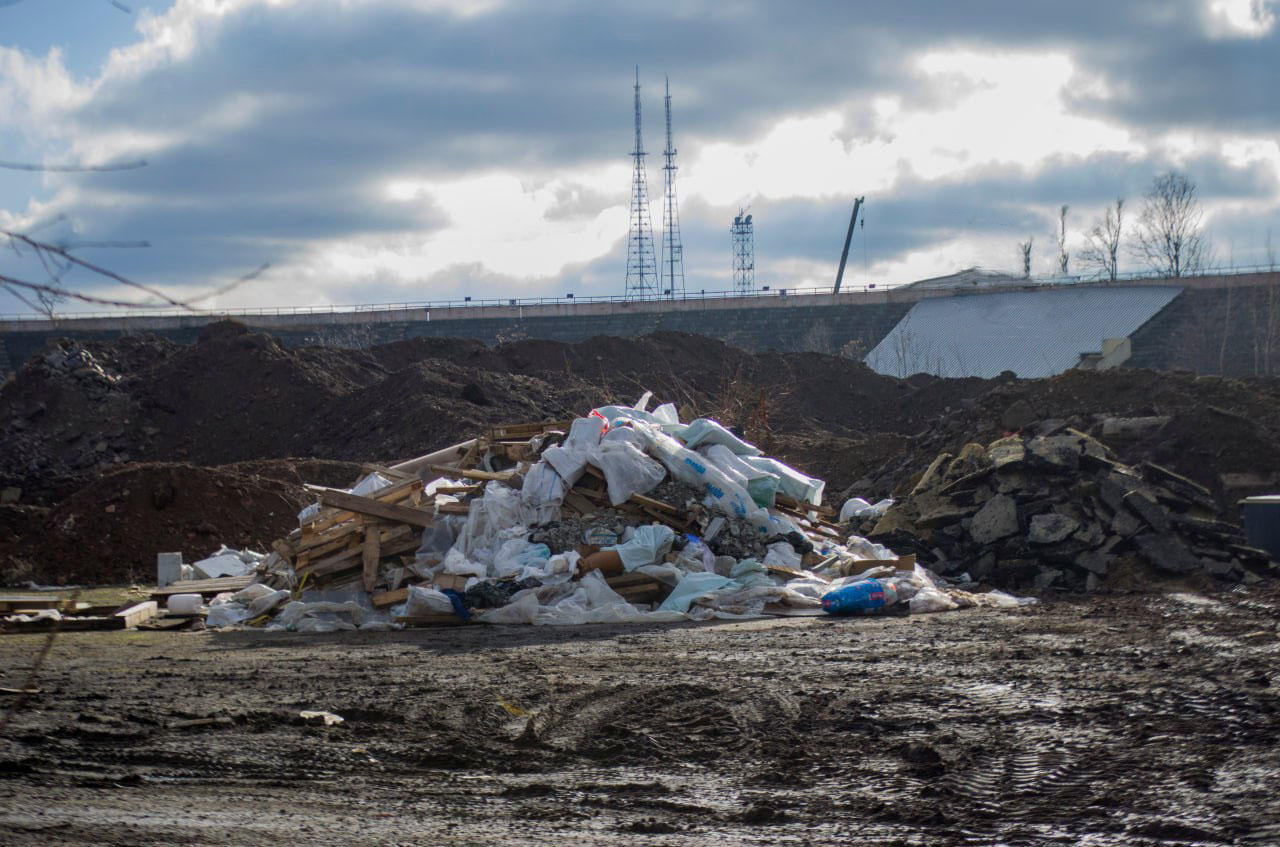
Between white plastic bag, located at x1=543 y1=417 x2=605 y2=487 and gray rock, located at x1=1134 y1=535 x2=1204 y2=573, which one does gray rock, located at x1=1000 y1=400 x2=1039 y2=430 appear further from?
white plastic bag, located at x1=543 y1=417 x2=605 y2=487

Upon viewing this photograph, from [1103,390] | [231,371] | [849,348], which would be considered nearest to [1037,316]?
[849,348]

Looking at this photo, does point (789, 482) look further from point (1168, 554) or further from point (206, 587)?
point (206, 587)

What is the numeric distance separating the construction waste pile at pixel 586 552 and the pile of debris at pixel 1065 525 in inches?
22.3

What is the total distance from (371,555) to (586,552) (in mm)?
2124

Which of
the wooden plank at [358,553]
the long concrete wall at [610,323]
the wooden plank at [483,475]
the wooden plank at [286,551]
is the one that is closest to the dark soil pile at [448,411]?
the wooden plank at [286,551]

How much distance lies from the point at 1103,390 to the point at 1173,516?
298 inches

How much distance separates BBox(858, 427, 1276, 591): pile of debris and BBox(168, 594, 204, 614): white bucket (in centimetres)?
733

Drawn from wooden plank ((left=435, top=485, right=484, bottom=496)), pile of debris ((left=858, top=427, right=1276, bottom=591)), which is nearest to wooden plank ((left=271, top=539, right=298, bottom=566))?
wooden plank ((left=435, top=485, right=484, bottom=496))

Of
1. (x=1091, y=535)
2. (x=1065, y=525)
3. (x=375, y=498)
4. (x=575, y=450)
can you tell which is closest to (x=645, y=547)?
(x=575, y=450)

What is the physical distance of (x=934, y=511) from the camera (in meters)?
12.8

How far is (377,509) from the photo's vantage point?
1120 centimetres

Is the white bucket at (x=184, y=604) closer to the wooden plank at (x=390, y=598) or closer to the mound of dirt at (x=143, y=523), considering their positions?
the wooden plank at (x=390, y=598)

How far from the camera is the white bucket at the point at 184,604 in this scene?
10938mm

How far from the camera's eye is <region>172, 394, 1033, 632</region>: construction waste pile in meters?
10.4
